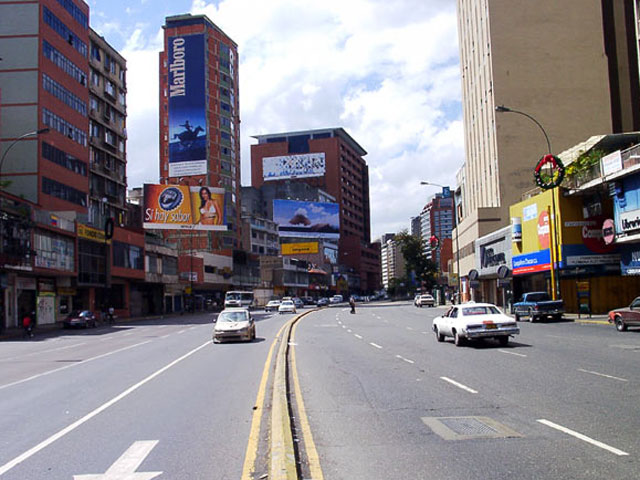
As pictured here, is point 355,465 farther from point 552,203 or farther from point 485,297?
Result: point 485,297

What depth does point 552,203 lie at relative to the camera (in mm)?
41781

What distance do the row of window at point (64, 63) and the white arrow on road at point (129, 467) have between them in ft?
181

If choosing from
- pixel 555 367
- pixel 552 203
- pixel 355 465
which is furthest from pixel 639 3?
pixel 355 465

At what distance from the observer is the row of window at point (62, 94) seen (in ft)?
180

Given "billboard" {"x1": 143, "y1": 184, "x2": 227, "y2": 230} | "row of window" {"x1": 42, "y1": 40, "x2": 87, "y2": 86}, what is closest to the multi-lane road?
"row of window" {"x1": 42, "y1": 40, "x2": 87, "y2": 86}

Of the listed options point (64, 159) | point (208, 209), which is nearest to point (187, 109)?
point (208, 209)

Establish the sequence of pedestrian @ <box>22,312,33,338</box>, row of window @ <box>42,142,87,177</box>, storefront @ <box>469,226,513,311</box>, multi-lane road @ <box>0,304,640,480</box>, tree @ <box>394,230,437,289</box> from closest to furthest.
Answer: multi-lane road @ <box>0,304,640,480</box>, pedestrian @ <box>22,312,33,338</box>, storefront @ <box>469,226,513,311</box>, row of window @ <box>42,142,87,177</box>, tree @ <box>394,230,437,289</box>

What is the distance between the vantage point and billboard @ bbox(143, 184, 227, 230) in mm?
69688

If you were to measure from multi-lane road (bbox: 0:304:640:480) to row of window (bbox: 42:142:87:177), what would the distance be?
39959 mm

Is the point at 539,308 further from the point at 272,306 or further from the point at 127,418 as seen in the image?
the point at 272,306

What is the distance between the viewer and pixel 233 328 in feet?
85.8

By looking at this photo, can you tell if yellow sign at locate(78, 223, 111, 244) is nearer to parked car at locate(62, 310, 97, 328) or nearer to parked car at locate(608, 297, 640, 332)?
parked car at locate(62, 310, 97, 328)

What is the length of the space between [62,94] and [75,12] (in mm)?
9856

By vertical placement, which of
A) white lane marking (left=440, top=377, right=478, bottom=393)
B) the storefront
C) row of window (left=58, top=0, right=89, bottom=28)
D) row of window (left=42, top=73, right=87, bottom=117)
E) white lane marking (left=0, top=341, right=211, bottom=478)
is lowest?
white lane marking (left=440, top=377, right=478, bottom=393)
